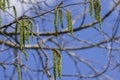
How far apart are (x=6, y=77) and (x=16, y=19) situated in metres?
1.50

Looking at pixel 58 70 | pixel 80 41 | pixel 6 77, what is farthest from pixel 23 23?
pixel 80 41

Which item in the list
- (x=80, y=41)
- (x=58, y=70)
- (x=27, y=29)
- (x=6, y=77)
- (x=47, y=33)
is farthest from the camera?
(x=80, y=41)

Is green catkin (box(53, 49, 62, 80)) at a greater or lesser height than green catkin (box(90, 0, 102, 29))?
lesser

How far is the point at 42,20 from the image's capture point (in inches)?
154

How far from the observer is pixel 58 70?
66.0 inches

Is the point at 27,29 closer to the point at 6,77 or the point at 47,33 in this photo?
the point at 6,77

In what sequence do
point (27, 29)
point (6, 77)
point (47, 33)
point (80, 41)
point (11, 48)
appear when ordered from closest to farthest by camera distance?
point (27, 29) → point (6, 77) → point (11, 48) → point (47, 33) → point (80, 41)

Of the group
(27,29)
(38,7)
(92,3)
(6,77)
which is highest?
(38,7)

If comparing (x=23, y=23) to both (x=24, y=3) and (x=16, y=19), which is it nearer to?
(x=16, y=19)

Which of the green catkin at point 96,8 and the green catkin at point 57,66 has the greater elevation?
the green catkin at point 96,8

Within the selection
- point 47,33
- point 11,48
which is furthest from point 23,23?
point 47,33

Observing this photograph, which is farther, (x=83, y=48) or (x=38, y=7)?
(x=83, y=48)

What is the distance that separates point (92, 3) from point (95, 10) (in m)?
0.04

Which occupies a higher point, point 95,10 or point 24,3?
point 24,3
